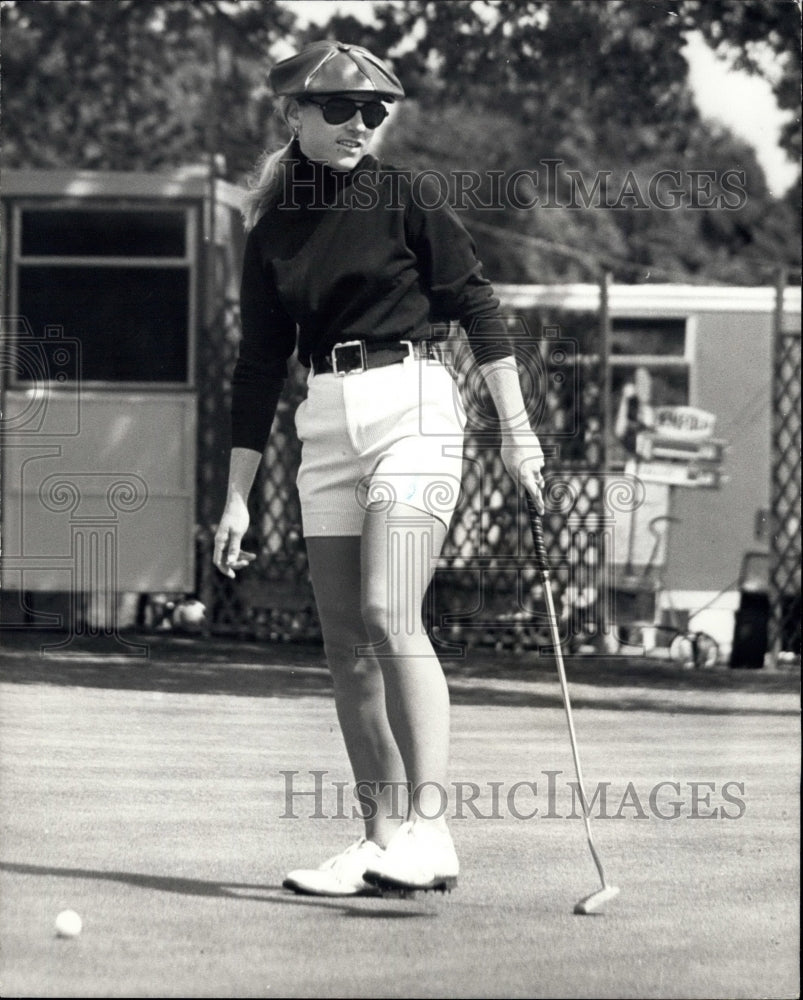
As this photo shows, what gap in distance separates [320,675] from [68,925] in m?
6.37

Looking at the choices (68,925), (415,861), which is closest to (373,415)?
(415,861)

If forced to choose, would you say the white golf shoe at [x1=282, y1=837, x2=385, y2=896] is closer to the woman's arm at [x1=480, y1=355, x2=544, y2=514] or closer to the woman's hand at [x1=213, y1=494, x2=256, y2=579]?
the woman's hand at [x1=213, y1=494, x2=256, y2=579]

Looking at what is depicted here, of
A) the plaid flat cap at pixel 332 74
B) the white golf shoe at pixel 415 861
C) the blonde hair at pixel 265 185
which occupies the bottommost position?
the white golf shoe at pixel 415 861

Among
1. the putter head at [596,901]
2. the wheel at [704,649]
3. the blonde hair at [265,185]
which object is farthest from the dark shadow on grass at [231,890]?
the wheel at [704,649]

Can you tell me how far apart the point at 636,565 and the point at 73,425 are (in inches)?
144

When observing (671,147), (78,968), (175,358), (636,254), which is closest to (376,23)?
(175,358)

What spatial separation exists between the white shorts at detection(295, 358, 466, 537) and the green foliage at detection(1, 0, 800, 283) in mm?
4257

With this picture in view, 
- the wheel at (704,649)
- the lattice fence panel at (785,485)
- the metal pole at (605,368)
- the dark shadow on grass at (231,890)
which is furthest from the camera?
the metal pole at (605,368)

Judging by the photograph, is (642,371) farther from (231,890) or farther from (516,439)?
(231,890)

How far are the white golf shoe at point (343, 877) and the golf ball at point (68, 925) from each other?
0.63 metres

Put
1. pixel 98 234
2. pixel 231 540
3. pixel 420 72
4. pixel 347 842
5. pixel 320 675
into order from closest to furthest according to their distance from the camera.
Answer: pixel 231 540 < pixel 347 842 < pixel 320 675 < pixel 420 72 < pixel 98 234

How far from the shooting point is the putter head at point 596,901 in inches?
187

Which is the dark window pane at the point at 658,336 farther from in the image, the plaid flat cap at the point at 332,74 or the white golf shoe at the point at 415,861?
the white golf shoe at the point at 415,861

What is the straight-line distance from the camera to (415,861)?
4.69 meters
